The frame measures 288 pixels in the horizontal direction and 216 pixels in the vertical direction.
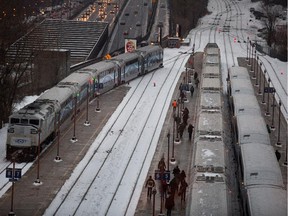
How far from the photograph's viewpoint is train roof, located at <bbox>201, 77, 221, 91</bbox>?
43.6 m

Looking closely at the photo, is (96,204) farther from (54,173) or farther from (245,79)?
(245,79)

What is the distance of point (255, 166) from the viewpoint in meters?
26.7

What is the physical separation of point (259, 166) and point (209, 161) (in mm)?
2227

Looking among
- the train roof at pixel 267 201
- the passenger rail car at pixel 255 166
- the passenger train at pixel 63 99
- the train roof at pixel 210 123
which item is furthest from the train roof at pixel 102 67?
the train roof at pixel 267 201

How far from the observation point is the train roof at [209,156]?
1038 inches

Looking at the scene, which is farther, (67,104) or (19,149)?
(67,104)

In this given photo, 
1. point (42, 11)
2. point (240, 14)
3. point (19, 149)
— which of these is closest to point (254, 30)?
point (240, 14)

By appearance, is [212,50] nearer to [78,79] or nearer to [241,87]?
[241,87]

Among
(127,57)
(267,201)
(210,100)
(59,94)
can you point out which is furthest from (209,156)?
(127,57)

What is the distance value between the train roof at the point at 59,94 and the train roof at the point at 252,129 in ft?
36.3

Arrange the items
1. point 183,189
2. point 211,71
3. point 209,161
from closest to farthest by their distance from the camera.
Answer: point 209,161 → point 183,189 → point 211,71

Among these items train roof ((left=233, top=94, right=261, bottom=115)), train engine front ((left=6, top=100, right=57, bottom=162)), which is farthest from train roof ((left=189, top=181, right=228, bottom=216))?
train roof ((left=233, top=94, right=261, bottom=115))

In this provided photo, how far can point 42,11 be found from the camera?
12650cm

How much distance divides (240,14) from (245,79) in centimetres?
8778
